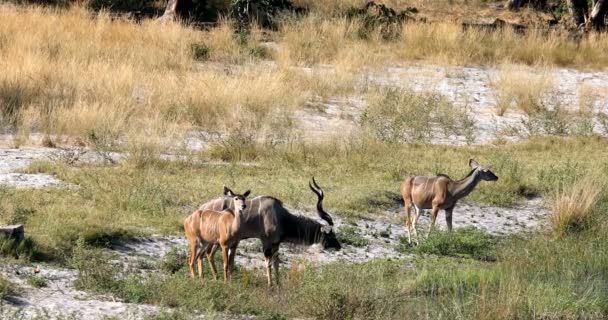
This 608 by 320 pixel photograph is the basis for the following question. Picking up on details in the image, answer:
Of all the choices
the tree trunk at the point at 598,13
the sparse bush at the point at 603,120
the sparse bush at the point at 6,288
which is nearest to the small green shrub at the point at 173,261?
the sparse bush at the point at 6,288

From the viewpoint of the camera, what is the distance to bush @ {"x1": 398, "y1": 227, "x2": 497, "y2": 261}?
12.9m

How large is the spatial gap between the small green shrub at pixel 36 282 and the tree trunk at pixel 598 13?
2173 cm

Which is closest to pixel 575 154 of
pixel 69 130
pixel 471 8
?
pixel 69 130

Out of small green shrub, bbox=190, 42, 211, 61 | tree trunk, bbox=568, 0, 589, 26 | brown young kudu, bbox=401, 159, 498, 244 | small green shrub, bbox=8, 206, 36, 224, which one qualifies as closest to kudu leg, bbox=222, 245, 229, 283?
small green shrub, bbox=8, 206, 36, 224

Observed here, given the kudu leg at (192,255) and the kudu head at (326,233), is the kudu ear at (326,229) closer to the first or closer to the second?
the kudu head at (326,233)

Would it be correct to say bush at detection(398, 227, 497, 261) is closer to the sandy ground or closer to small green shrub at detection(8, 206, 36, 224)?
small green shrub at detection(8, 206, 36, 224)

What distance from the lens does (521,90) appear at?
22109 mm

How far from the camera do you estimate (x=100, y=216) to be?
12.5 meters

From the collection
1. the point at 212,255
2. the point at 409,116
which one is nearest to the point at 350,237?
the point at 212,255

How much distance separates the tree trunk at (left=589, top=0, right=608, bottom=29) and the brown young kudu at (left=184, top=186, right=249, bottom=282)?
2051 centimetres

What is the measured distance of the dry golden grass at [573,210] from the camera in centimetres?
1423

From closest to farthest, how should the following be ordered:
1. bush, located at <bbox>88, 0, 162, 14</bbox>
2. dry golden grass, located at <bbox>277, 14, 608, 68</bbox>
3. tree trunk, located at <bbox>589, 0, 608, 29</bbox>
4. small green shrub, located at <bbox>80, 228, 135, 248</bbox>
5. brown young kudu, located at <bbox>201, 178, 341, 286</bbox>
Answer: brown young kudu, located at <bbox>201, 178, 341, 286</bbox>
small green shrub, located at <bbox>80, 228, 135, 248</bbox>
dry golden grass, located at <bbox>277, 14, 608, 68</bbox>
bush, located at <bbox>88, 0, 162, 14</bbox>
tree trunk, located at <bbox>589, 0, 608, 29</bbox>

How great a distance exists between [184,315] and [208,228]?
1.23m

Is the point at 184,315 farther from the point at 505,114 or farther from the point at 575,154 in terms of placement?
the point at 505,114
